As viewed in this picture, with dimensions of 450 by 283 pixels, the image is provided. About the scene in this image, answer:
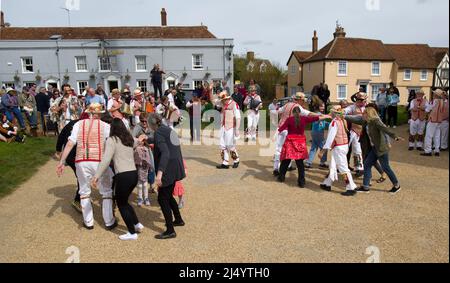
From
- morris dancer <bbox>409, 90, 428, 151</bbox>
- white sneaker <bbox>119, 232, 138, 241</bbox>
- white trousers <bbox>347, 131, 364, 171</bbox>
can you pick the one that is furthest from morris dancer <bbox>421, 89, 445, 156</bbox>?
white sneaker <bbox>119, 232, 138, 241</bbox>

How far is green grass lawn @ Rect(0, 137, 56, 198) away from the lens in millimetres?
7850

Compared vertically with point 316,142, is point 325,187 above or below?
below

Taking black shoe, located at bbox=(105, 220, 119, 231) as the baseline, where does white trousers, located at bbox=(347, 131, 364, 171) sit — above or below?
above

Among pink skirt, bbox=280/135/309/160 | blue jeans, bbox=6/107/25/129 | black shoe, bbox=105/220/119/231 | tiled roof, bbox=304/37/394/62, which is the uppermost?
tiled roof, bbox=304/37/394/62

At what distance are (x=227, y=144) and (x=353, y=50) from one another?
36.4m

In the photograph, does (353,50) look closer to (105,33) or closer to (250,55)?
(250,55)

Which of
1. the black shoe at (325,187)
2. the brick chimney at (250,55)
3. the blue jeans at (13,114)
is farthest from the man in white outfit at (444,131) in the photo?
the brick chimney at (250,55)

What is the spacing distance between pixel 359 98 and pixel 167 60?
91.1 feet

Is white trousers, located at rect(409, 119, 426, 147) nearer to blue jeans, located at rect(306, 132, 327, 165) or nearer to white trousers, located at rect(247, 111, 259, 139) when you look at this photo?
blue jeans, located at rect(306, 132, 327, 165)

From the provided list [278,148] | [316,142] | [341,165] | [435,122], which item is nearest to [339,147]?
[341,165]

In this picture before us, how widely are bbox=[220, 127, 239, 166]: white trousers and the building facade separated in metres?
24.9

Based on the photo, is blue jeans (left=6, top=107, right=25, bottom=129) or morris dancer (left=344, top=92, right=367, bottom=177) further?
blue jeans (left=6, top=107, right=25, bottom=129)

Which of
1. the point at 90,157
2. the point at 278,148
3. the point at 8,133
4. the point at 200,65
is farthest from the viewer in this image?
the point at 200,65

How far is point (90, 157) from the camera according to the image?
5.15 metres
